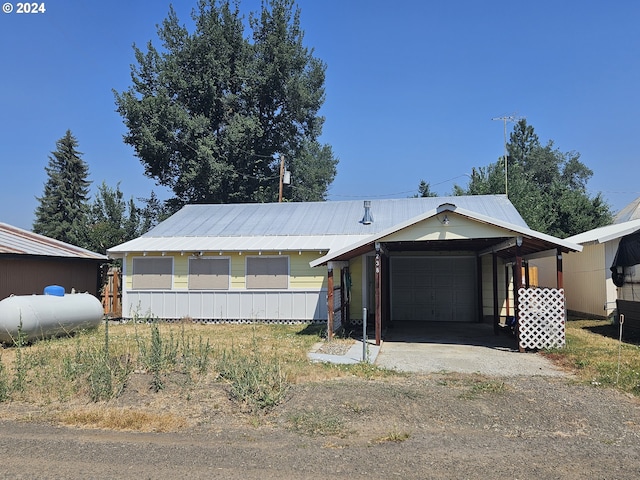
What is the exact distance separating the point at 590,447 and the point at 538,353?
6.08 meters

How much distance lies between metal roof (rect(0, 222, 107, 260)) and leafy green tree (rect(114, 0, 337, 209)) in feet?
41.7

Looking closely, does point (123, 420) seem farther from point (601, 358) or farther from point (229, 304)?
point (229, 304)

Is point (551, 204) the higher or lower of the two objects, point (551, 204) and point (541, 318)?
the higher

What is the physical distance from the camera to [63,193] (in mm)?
43812

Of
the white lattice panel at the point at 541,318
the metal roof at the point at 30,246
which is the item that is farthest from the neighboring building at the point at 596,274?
the metal roof at the point at 30,246

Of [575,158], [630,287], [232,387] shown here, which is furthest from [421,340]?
[575,158]

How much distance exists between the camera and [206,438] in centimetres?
558

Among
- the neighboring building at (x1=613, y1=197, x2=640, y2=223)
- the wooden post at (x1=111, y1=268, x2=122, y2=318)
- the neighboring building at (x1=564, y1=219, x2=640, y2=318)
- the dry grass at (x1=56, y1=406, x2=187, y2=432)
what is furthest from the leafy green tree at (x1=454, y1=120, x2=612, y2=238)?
the dry grass at (x1=56, y1=406, x2=187, y2=432)

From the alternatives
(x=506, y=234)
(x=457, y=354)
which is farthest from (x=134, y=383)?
(x=506, y=234)

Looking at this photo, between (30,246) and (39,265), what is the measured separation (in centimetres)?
68

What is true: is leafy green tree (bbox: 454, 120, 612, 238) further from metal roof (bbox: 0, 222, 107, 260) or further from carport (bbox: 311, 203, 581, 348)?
metal roof (bbox: 0, 222, 107, 260)

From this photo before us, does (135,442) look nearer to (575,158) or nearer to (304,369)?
(304,369)

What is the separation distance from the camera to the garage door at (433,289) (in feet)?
58.5

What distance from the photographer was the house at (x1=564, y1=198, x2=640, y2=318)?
14.7 meters
